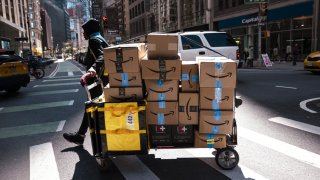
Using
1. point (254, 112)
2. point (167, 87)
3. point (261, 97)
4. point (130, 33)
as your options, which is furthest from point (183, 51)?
point (130, 33)

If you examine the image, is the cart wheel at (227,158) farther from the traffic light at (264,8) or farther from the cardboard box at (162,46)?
the traffic light at (264,8)

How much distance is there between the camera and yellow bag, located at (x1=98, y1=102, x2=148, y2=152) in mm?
4297

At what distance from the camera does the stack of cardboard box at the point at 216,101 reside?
429cm

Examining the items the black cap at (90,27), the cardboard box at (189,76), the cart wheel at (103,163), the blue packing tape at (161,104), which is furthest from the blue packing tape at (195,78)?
the black cap at (90,27)

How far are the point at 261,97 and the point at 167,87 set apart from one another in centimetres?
652

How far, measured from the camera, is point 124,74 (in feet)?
14.5

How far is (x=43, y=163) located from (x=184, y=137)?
7.42 feet

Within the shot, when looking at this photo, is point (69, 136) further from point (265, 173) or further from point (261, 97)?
point (261, 97)

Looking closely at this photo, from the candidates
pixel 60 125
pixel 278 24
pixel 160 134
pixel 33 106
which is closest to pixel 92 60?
pixel 160 134

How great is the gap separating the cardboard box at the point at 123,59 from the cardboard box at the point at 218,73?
2.93 ft

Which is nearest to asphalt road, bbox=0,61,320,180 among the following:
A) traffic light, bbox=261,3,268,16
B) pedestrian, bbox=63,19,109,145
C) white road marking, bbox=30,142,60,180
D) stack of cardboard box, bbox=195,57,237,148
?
white road marking, bbox=30,142,60,180

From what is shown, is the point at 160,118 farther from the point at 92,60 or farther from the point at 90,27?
the point at 90,27

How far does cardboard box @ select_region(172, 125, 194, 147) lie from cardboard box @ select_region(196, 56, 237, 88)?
74 cm

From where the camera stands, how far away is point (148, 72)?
14.5ft
